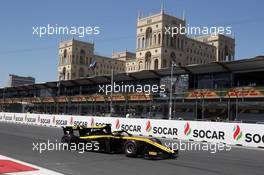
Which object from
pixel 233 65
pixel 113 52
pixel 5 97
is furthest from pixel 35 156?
pixel 113 52

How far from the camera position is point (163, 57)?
4316 inches

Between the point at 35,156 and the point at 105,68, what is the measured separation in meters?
135

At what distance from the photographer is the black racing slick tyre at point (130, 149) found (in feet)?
39.8

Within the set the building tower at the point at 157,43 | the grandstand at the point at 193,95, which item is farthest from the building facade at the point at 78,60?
the grandstand at the point at 193,95

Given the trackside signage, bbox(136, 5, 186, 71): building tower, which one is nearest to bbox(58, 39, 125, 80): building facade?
bbox(136, 5, 186, 71): building tower

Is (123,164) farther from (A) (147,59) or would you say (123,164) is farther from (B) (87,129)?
(A) (147,59)

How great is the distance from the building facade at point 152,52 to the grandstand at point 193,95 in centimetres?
3814

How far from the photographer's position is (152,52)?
369ft

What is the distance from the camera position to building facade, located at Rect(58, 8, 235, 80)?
111 metres

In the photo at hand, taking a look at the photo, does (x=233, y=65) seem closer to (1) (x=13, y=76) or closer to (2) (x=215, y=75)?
(2) (x=215, y=75)

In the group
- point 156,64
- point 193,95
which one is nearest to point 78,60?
point 156,64

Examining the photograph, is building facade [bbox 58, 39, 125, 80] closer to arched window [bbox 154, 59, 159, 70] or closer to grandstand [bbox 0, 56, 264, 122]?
arched window [bbox 154, 59, 159, 70]

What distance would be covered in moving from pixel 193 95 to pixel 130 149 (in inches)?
1187

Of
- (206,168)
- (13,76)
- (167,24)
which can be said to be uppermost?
(167,24)
